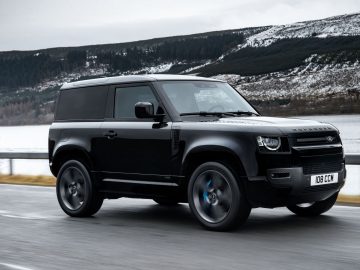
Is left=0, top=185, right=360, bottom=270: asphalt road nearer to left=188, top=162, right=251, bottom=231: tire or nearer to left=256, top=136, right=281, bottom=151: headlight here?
left=188, top=162, right=251, bottom=231: tire

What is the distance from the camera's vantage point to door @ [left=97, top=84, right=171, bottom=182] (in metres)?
8.56

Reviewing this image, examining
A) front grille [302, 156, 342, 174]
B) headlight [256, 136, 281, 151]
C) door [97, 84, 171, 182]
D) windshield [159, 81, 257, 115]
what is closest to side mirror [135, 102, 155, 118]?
door [97, 84, 171, 182]

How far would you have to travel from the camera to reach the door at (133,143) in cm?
856

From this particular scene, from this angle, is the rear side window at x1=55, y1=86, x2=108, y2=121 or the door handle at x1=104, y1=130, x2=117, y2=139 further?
the rear side window at x1=55, y1=86, x2=108, y2=121

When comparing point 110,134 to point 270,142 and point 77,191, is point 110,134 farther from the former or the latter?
point 270,142

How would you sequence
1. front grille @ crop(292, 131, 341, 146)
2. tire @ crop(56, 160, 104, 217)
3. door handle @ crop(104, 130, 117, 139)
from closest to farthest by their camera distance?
1. front grille @ crop(292, 131, 341, 146)
2. door handle @ crop(104, 130, 117, 139)
3. tire @ crop(56, 160, 104, 217)

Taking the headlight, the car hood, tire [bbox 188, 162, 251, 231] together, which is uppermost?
the car hood

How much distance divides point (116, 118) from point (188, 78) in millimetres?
1044

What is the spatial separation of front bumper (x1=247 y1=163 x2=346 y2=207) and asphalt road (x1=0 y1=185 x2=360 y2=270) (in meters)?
0.37

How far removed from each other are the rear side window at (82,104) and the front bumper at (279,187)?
274 centimetres

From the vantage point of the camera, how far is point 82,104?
9.92 metres

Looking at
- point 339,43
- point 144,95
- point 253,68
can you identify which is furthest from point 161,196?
point 339,43

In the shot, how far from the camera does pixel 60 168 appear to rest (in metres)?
10.1

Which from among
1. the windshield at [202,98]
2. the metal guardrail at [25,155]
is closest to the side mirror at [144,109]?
the windshield at [202,98]
